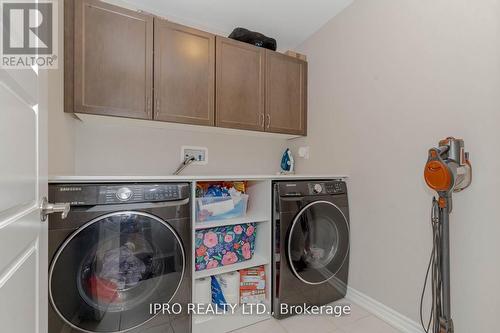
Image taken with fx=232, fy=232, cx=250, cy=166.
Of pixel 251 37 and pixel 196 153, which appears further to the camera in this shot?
pixel 196 153

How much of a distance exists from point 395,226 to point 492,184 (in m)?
0.56

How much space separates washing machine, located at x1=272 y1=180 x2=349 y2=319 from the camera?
1559mm

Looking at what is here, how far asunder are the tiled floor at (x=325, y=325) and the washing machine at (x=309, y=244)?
0.21ft

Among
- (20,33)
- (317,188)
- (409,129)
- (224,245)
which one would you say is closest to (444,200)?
(409,129)

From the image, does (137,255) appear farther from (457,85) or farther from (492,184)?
(457,85)

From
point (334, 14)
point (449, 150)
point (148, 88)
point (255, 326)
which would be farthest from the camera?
point (334, 14)

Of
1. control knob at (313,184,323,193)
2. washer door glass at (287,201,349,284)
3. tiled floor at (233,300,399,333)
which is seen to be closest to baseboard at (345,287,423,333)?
tiled floor at (233,300,399,333)

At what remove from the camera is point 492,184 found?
1126 mm

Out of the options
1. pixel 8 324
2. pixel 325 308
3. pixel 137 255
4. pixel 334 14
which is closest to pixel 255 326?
pixel 325 308

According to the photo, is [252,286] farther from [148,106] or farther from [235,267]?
[148,106]

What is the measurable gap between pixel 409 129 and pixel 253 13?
60.5 inches

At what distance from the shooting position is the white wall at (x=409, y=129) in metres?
1.15

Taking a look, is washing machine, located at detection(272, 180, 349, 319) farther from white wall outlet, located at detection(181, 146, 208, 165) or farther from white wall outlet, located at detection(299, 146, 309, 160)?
white wall outlet, located at detection(181, 146, 208, 165)

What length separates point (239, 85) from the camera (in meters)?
1.96
